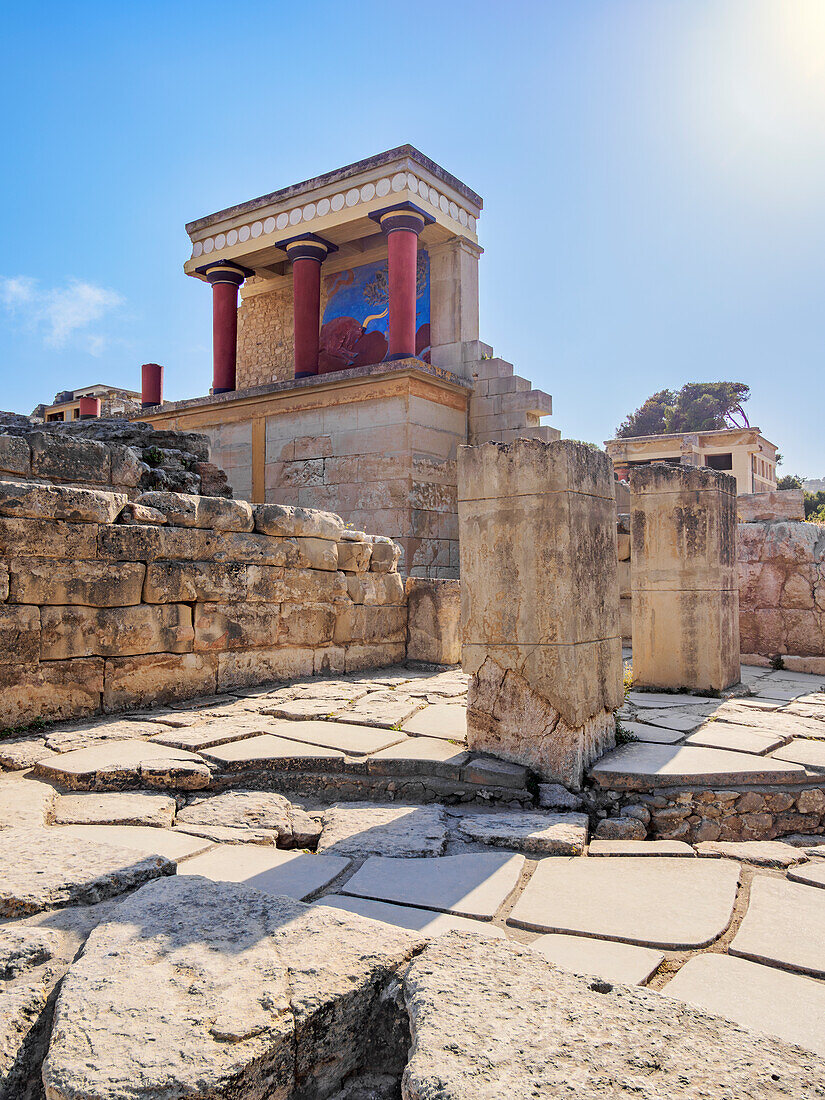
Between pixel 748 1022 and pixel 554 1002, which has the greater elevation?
pixel 554 1002

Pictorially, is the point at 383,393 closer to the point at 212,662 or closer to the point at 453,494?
the point at 453,494

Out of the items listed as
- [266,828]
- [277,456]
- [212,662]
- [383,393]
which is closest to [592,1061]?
[266,828]

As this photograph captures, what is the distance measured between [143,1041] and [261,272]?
16642 mm

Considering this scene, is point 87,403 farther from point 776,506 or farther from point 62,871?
point 62,871

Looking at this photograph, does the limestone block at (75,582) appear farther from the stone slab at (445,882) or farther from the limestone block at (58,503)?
the stone slab at (445,882)

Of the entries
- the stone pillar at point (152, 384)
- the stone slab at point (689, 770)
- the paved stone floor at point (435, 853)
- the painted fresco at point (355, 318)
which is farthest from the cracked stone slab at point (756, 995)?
the stone pillar at point (152, 384)

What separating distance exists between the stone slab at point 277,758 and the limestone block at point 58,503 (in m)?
1.83

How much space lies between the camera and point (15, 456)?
5.64 meters

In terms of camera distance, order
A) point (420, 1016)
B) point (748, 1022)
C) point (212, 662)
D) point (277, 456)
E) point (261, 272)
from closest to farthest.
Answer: point (420, 1016) → point (748, 1022) → point (212, 662) → point (277, 456) → point (261, 272)

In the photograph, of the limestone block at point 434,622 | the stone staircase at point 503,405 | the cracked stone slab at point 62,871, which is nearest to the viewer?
the cracked stone slab at point 62,871

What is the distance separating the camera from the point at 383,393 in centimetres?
1165

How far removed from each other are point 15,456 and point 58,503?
4.73ft

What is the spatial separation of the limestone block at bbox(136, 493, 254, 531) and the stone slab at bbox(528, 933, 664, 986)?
4.04 m

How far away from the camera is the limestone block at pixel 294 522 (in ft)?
19.7
